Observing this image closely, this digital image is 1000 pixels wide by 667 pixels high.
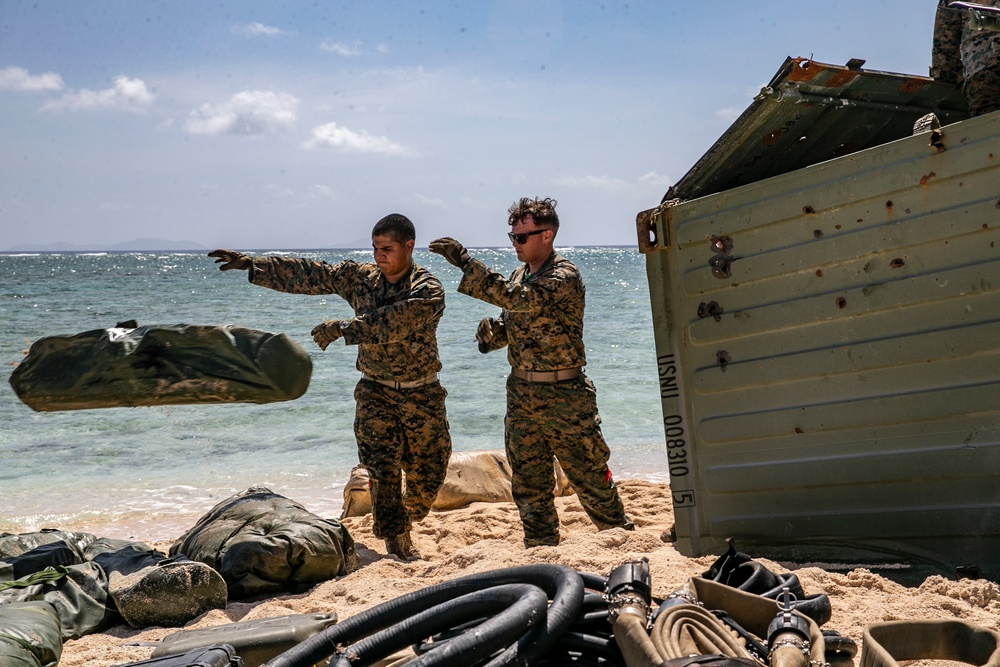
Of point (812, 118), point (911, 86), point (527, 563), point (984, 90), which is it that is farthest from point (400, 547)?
point (984, 90)

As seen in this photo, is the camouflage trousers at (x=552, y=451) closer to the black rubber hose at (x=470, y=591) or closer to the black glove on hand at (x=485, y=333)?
the black glove on hand at (x=485, y=333)

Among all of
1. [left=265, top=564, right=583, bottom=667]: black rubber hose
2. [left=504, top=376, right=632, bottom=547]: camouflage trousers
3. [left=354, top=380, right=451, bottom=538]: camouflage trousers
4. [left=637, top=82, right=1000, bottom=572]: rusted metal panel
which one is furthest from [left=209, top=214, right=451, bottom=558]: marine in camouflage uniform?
[left=265, top=564, right=583, bottom=667]: black rubber hose

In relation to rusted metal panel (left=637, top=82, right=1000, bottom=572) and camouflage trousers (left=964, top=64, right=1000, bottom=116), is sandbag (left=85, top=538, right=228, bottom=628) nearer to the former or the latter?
rusted metal panel (left=637, top=82, right=1000, bottom=572)

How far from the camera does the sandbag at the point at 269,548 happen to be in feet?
16.2

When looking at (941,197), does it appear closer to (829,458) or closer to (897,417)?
(897,417)

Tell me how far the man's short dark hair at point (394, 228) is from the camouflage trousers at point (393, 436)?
90 cm

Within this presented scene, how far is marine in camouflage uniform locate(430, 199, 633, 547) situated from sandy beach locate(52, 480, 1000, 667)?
0.28 meters

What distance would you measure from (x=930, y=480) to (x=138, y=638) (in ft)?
11.6

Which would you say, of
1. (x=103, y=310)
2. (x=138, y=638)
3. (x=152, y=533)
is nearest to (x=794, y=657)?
(x=138, y=638)

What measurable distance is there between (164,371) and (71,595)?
177 cm

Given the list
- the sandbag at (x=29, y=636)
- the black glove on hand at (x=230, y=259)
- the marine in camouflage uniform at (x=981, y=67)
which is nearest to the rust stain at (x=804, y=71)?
the marine in camouflage uniform at (x=981, y=67)

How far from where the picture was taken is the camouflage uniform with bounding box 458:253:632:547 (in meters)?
5.34

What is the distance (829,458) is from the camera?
174 inches

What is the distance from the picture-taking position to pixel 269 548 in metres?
4.96
